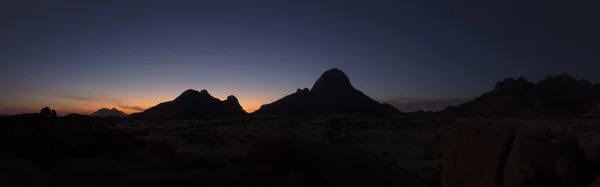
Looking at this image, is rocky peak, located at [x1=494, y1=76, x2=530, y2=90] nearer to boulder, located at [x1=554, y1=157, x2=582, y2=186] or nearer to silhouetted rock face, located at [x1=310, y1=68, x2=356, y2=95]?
silhouetted rock face, located at [x1=310, y1=68, x2=356, y2=95]

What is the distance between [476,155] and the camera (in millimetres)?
8672

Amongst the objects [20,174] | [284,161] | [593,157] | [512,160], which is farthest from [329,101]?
[593,157]

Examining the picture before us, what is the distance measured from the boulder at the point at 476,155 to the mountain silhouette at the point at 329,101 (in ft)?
331

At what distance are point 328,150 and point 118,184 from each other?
21.5 feet

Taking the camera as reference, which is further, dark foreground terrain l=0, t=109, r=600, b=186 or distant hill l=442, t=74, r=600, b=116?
distant hill l=442, t=74, r=600, b=116

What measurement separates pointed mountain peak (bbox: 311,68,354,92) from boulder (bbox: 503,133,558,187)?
11659 centimetres

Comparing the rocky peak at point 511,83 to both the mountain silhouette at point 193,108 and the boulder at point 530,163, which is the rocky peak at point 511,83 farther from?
the boulder at point 530,163

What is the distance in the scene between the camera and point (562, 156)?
306 inches

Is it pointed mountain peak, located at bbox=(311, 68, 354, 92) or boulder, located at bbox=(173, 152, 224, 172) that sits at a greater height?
pointed mountain peak, located at bbox=(311, 68, 354, 92)

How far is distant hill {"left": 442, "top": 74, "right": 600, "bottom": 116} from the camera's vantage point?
10531 cm

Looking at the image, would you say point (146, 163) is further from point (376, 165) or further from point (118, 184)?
point (376, 165)

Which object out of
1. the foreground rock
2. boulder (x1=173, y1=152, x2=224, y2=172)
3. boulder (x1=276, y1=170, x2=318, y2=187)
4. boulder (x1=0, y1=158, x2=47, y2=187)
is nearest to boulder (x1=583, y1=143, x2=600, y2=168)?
the foreground rock

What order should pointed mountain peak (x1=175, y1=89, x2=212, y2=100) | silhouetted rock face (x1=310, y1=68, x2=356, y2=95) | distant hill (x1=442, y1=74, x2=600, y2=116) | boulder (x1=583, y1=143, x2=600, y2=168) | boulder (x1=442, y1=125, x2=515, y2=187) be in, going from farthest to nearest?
silhouetted rock face (x1=310, y1=68, x2=356, y2=95) < pointed mountain peak (x1=175, y1=89, x2=212, y2=100) < distant hill (x1=442, y1=74, x2=600, y2=116) < boulder (x1=442, y1=125, x2=515, y2=187) < boulder (x1=583, y1=143, x2=600, y2=168)

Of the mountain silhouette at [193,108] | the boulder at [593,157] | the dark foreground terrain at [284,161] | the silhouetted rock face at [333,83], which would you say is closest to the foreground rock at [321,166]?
the dark foreground terrain at [284,161]
